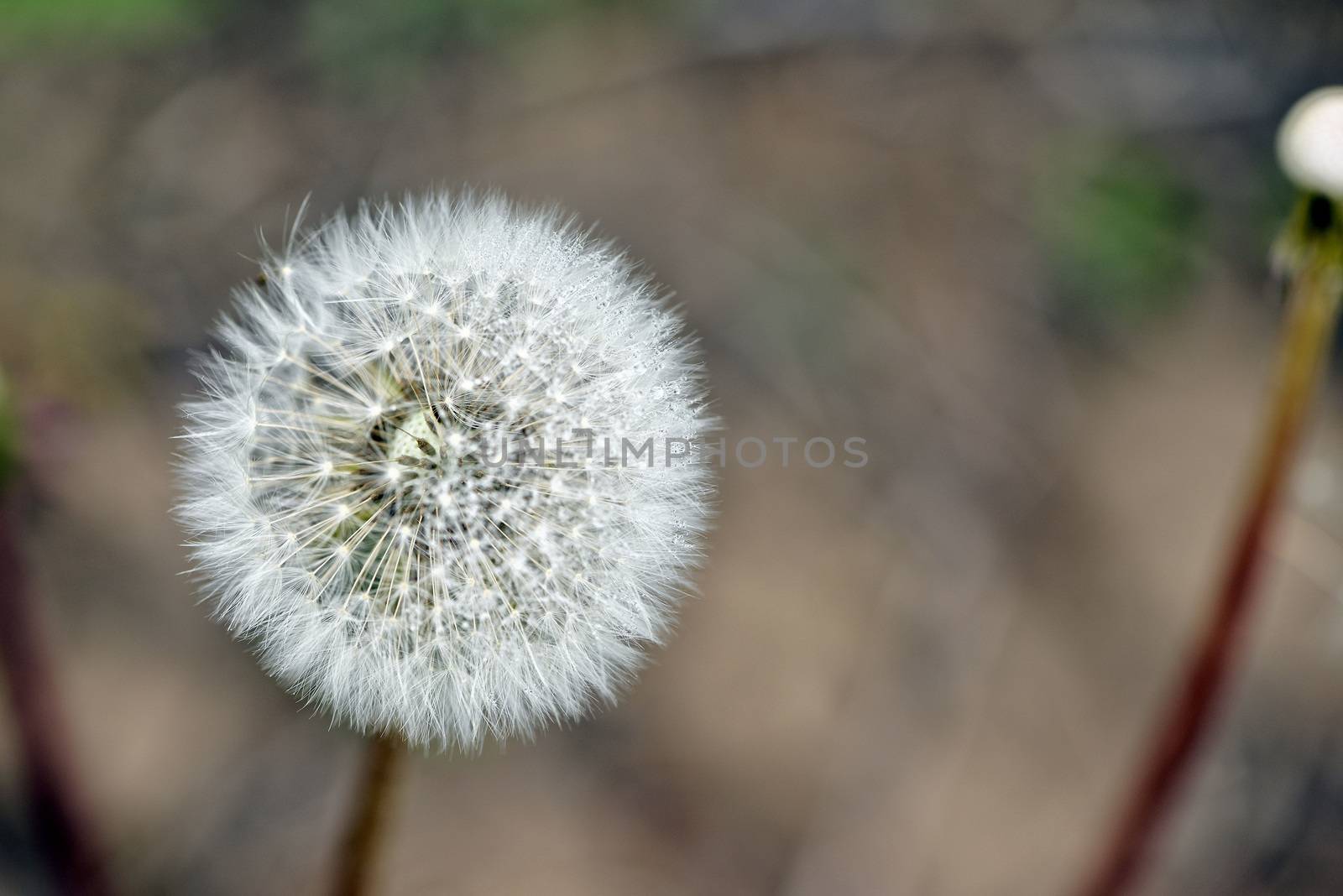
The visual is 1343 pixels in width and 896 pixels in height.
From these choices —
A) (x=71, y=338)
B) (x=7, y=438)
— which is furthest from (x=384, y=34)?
(x=7, y=438)

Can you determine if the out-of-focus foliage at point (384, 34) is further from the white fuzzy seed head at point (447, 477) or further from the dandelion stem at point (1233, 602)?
the dandelion stem at point (1233, 602)

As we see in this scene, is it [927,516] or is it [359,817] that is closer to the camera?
[359,817]

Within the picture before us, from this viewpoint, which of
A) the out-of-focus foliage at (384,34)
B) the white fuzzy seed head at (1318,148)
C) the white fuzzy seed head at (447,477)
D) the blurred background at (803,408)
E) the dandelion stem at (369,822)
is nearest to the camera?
the white fuzzy seed head at (447,477)

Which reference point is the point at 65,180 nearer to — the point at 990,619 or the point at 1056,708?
the point at 990,619

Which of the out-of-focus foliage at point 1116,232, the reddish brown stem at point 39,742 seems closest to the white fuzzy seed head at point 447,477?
the reddish brown stem at point 39,742

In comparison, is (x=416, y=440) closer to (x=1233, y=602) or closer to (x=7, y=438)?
(x=7, y=438)

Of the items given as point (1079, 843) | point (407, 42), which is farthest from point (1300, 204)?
point (407, 42)

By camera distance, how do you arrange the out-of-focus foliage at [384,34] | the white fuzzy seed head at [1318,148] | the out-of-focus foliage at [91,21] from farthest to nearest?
1. the out-of-focus foliage at [384,34]
2. the out-of-focus foliage at [91,21]
3. the white fuzzy seed head at [1318,148]

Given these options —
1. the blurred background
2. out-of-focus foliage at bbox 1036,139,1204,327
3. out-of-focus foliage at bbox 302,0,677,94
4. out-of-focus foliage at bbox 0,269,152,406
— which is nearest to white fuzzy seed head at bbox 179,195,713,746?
the blurred background
